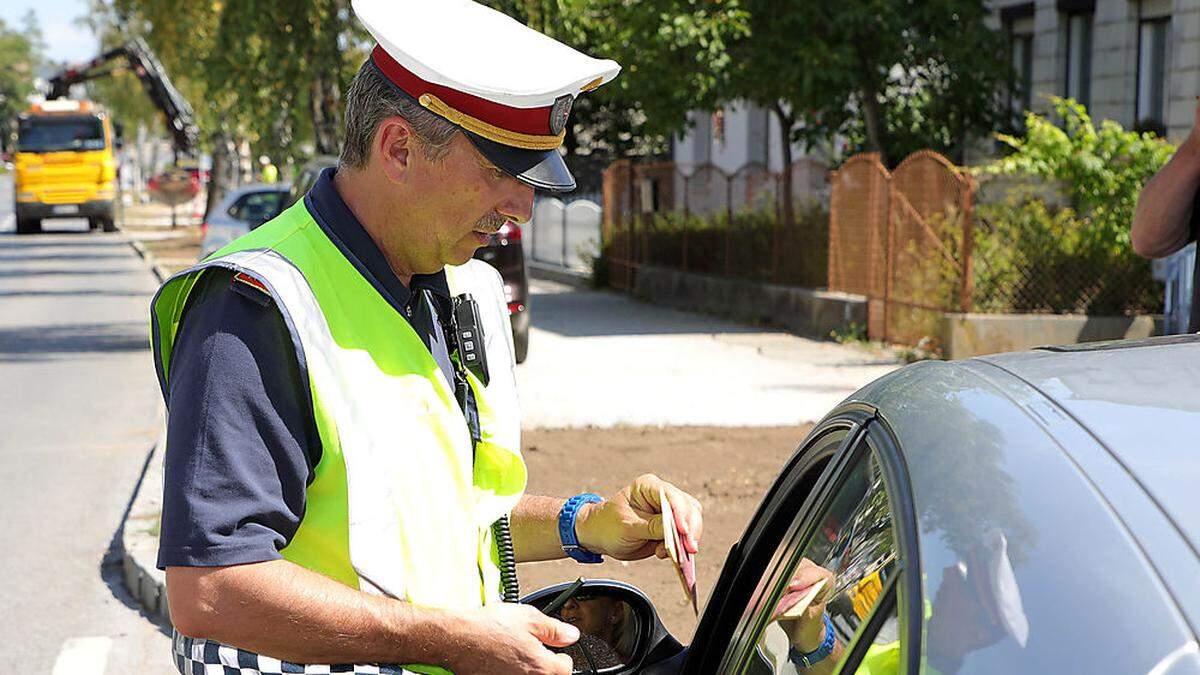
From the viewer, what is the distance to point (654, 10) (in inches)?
634

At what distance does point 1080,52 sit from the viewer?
19109mm

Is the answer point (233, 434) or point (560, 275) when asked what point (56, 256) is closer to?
point (560, 275)

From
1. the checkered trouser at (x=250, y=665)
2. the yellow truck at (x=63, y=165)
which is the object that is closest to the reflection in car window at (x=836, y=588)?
the checkered trouser at (x=250, y=665)

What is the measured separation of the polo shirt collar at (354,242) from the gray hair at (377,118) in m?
0.06

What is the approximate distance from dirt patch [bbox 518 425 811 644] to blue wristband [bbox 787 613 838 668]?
11.8ft

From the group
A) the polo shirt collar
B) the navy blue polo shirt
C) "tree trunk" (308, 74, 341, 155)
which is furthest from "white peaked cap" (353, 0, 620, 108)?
"tree trunk" (308, 74, 341, 155)

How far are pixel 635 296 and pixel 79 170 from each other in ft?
79.5

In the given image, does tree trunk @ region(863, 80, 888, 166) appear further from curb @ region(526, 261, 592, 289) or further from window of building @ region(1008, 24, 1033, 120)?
curb @ region(526, 261, 592, 289)

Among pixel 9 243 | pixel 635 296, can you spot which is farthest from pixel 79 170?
pixel 635 296

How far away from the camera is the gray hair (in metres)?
2.17

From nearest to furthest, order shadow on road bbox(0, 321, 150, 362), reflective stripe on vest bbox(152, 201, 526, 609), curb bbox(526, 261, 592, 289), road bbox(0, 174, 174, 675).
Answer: reflective stripe on vest bbox(152, 201, 526, 609)
road bbox(0, 174, 174, 675)
shadow on road bbox(0, 321, 150, 362)
curb bbox(526, 261, 592, 289)

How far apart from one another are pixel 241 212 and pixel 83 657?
13656mm

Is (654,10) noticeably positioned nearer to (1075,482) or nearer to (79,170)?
(1075,482)

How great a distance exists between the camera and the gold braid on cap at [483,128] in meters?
2.14
